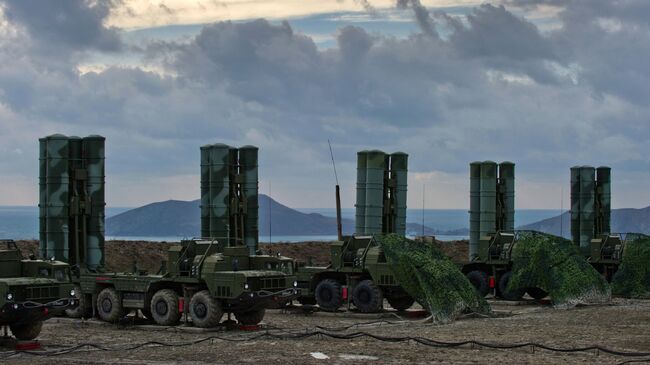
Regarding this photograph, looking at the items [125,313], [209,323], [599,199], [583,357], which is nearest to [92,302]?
[125,313]

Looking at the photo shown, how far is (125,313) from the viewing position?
95.6ft

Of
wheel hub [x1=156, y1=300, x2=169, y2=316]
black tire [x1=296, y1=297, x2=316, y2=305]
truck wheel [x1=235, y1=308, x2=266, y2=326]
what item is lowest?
black tire [x1=296, y1=297, x2=316, y2=305]

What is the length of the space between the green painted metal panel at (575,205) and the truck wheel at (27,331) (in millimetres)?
35145

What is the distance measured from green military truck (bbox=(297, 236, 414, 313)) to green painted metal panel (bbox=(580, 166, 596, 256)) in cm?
2282

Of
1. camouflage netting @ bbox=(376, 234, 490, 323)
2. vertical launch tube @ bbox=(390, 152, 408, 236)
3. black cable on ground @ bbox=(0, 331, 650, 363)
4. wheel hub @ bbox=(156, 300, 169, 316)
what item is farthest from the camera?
vertical launch tube @ bbox=(390, 152, 408, 236)

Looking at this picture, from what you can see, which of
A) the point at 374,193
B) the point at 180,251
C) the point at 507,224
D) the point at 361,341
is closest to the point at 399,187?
the point at 374,193

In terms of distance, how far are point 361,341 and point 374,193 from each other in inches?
788

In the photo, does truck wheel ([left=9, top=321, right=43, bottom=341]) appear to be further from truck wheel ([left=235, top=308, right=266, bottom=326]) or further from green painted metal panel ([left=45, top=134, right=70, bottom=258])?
green painted metal panel ([left=45, top=134, right=70, bottom=258])

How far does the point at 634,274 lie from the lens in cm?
3919

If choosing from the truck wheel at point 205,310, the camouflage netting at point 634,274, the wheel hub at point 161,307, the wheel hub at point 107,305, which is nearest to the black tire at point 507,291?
the camouflage netting at point 634,274

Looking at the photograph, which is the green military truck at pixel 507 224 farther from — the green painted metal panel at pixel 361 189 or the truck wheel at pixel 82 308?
the truck wheel at pixel 82 308

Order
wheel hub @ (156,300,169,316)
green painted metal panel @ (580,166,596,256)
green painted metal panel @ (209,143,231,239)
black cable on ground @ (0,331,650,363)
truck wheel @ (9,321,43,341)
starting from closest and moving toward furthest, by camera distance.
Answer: black cable on ground @ (0,331,650,363) < truck wheel @ (9,321,43,341) < wheel hub @ (156,300,169,316) < green painted metal panel @ (209,143,231,239) < green painted metal panel @ (580,166,596,256)

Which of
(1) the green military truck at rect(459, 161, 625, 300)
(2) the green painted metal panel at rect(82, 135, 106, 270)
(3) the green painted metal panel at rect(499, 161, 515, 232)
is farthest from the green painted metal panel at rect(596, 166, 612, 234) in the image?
(2) the green painted metal panel at rect(82, 135, 106, 270)

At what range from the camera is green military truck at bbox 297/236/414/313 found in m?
31.6
